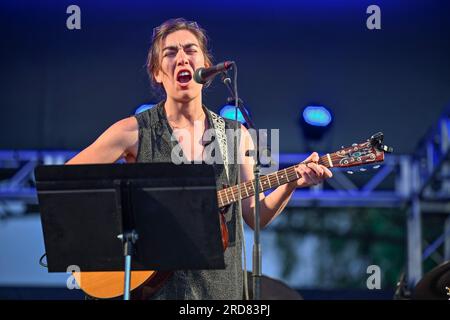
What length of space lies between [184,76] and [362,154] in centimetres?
107

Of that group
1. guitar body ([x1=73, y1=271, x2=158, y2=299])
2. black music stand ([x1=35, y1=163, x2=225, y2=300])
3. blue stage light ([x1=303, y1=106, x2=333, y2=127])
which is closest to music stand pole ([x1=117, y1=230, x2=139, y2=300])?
black music stand ([x1=35, y1=163, x2=225, y2=300])

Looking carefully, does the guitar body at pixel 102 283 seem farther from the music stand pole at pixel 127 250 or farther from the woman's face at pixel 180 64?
the woman's face at pixel 180 64

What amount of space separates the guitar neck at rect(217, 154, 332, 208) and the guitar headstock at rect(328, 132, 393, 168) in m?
0.06

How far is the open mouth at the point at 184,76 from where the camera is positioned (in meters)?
4.37

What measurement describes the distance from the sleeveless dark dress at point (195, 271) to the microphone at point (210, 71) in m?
0.58

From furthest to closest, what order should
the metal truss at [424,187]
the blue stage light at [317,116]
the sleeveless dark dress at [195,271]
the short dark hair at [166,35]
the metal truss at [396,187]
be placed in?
1. the metal truss at [396,187]
2. the metal truss at [424,187]
3. the blue stage light at [317,116]
4. the short dark hair at [166,35]
5. the sleeveless dark dress at [195,271]

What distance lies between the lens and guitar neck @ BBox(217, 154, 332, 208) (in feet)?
13.6

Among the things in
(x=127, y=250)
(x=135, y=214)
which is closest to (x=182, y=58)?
(x=135, y=214)

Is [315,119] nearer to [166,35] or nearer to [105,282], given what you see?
[166,35]

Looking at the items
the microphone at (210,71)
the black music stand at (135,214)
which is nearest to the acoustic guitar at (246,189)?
the black music stand at (135,214)

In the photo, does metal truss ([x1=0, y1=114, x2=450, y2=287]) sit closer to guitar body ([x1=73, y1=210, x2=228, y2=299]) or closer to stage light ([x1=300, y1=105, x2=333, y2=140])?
stage light ([x1=300, y1=105, x2=333, y2=140])

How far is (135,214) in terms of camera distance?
11.5 feet
